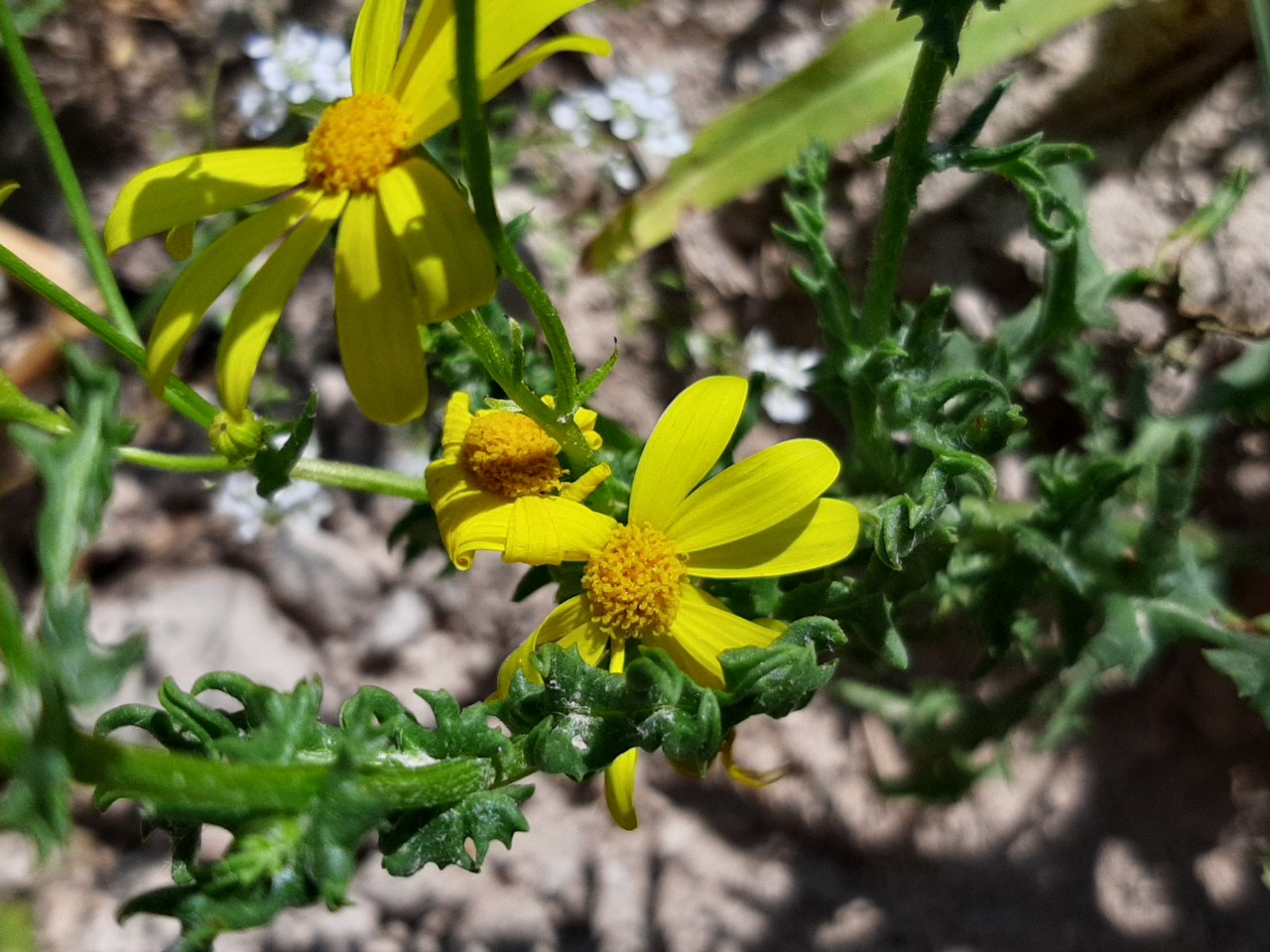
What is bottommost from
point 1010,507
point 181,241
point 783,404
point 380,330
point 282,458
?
point 1010,507

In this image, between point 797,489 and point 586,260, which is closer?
point 797,489

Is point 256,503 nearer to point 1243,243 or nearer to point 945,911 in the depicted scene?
point 945,911

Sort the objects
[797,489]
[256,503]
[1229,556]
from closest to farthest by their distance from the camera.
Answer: [797,489] → [1229,556] → [256,503]

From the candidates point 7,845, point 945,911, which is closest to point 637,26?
point 945,911

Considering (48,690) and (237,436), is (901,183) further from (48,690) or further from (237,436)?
(48,690)

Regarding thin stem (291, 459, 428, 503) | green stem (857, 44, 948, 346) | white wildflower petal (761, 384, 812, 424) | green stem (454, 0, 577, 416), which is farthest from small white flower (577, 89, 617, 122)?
green stem (454, 0, 577, 416)

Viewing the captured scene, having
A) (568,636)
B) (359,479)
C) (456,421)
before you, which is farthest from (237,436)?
(568,636)

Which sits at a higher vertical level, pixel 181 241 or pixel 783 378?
pixel 181 241
